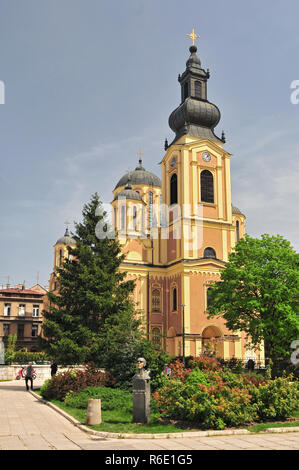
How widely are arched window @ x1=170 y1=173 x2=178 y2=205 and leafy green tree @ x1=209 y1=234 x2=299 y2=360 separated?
695 inches

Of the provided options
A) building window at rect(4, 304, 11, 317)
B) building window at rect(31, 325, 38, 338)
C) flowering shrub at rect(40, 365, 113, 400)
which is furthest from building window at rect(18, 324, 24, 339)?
flowering shrub at rect(40, 365, 113, 400)

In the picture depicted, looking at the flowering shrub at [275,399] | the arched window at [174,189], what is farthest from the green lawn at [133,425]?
the arched window at [174,189]

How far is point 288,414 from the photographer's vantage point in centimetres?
1342

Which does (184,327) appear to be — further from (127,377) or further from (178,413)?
(178,413)

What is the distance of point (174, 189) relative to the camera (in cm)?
4875

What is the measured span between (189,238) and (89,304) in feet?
70.4

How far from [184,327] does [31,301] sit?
1444 inches

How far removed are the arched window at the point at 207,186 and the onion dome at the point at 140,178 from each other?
16.9m

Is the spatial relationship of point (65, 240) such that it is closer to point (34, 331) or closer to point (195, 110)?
point (34, 331)

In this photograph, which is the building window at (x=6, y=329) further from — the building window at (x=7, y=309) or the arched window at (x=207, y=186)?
the arched window at (x=207, y=186)

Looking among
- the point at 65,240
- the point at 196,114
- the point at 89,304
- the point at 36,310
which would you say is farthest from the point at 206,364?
the point at 65,240

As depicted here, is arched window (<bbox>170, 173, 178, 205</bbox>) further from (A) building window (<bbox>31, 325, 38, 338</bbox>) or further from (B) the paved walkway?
(B) the paved walkway

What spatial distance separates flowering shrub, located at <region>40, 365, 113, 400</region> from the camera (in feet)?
59.8
